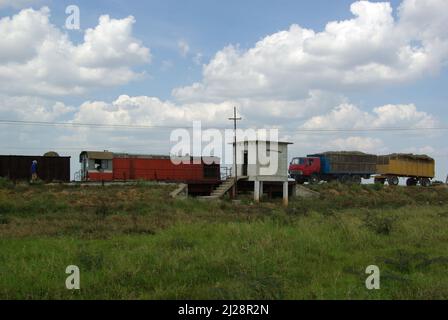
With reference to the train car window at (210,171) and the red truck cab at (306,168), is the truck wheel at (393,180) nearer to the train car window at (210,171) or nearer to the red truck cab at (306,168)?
the red truck cab at (306,168)

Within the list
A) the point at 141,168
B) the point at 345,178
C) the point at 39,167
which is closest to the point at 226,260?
the point at 39,167

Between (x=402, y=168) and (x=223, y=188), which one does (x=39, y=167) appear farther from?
(x=402, y=168)

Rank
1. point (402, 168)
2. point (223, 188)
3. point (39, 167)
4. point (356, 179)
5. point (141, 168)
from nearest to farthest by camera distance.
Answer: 1. point (223, 188)
2. point (39, 167)
3. point (141, 168)
4. point (402, 168)
5. point (356, 179)

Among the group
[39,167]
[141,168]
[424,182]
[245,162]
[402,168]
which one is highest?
[245,162]

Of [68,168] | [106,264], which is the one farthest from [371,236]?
[68,168]

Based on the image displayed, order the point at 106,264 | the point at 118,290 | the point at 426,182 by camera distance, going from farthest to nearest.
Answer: the point at 426,182
the point at 106,264
the point at 118,290

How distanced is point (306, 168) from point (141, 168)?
1600cm

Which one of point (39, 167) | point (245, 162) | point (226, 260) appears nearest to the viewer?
point (226, 260)

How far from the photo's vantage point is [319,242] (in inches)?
426

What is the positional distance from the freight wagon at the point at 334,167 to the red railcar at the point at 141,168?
8636 millimetres

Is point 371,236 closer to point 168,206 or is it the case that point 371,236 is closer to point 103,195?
point 168,206

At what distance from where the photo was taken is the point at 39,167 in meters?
36.8

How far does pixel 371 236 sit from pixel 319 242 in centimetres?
185

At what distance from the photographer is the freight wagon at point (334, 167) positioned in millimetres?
46219
